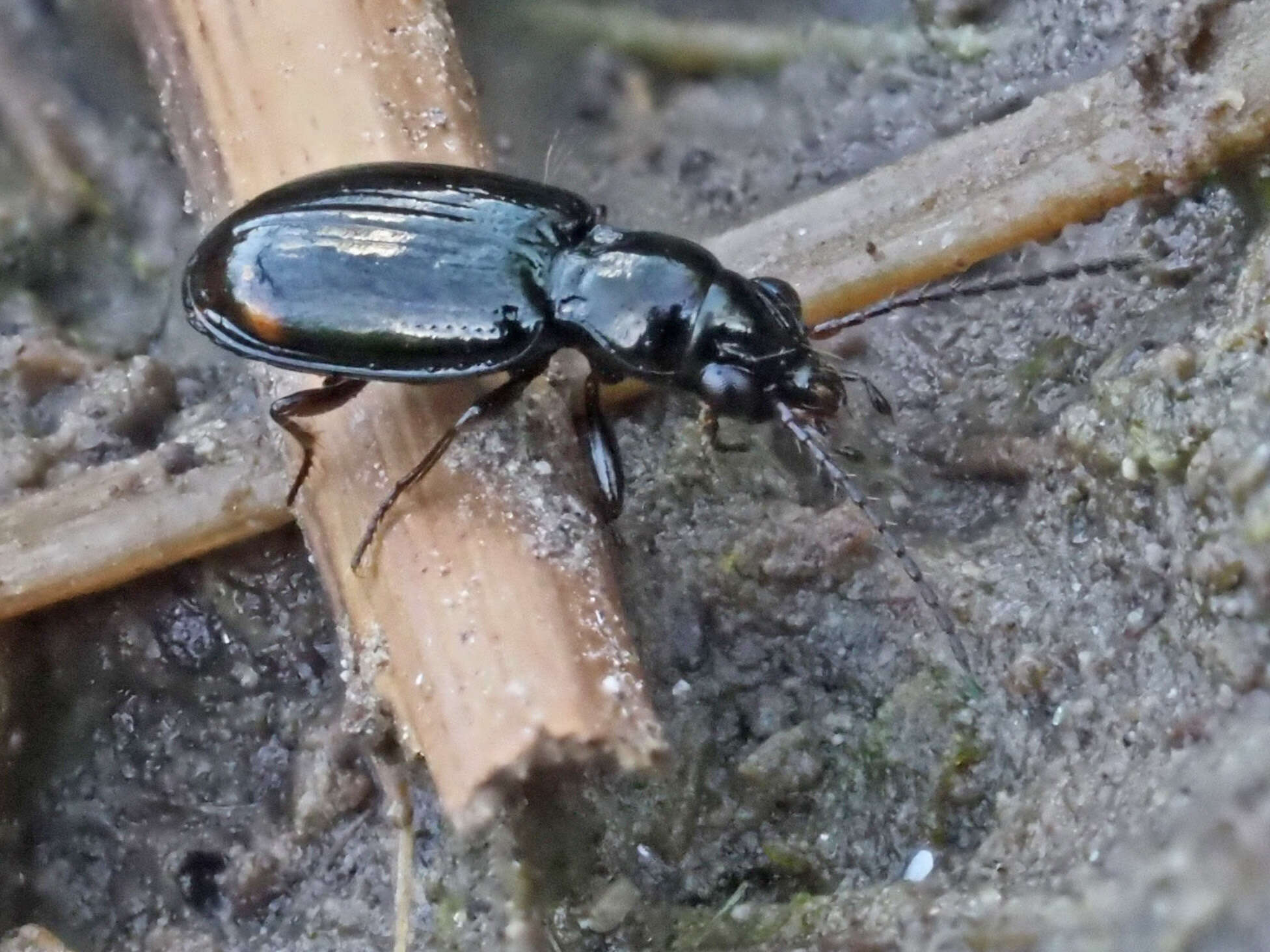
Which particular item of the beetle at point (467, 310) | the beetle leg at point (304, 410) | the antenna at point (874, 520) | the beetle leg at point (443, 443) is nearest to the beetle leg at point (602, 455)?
the beetle at point (467, 310)

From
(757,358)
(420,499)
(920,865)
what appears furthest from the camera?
(757,358)

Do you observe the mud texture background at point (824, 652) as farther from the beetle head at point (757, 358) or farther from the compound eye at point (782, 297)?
the compound eye at point (782, 297)

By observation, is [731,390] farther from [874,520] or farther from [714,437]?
[874,520]

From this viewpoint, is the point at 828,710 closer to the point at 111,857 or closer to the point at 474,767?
the point at 474,767

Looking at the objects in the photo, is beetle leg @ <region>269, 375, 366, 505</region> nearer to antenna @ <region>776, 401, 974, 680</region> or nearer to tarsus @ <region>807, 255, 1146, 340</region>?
antenna @ <region>776, 401, 974, 680</region>

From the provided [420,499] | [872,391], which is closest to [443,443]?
[420,499]

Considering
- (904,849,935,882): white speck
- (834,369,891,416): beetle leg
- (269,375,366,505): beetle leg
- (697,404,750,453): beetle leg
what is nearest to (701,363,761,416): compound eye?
(697,404,750,453): beetle leg

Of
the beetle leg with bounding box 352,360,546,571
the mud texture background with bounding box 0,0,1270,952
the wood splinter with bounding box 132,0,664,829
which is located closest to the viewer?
the mud texture background with bounding box 0,0,1270,952
